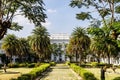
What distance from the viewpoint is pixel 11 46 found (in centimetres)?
9462

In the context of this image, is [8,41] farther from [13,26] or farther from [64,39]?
[64,39]

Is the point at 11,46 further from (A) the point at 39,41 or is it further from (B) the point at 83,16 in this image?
(B) the point at 83,16

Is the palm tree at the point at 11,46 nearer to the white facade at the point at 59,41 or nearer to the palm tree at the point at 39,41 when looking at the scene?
the palm tree at the point at 39,41

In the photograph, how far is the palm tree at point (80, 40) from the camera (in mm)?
88512

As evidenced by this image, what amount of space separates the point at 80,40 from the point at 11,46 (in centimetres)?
2009

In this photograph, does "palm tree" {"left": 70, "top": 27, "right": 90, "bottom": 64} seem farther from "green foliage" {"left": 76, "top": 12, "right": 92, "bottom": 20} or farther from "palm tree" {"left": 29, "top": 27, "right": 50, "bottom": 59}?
"green foliage" {"left": 76, "top": 12, "right": 92, "bottom": 20}

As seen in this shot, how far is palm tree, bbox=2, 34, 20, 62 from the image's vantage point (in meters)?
94.1

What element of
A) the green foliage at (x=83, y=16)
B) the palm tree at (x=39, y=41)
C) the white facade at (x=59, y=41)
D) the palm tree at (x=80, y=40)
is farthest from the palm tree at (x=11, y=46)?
the white facade at (x=59, y=41)

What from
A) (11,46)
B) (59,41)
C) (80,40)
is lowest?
(11,46)

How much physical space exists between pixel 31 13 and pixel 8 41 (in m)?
67.1

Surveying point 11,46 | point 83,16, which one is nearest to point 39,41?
point 11,46

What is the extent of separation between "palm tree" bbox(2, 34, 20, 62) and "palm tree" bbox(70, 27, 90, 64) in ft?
54.0

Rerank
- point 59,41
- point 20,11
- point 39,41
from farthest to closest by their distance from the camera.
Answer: point 59,41, point 39,41, point 20,11

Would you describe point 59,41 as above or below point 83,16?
above
